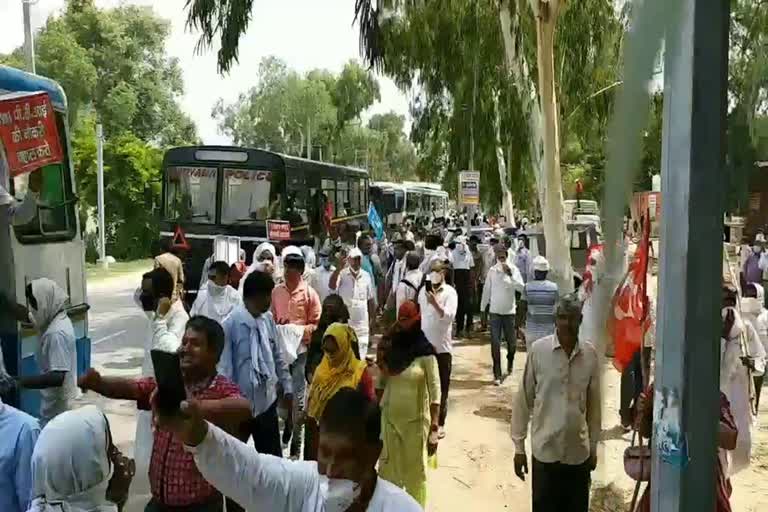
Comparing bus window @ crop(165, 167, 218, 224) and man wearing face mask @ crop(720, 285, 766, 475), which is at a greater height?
bus window @ crop(165, 167, 218, 224)

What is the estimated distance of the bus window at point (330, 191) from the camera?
66.3 feet

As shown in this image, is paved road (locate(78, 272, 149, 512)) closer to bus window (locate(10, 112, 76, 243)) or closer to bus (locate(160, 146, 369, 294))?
bus (locate(160, 146, 369, 294))

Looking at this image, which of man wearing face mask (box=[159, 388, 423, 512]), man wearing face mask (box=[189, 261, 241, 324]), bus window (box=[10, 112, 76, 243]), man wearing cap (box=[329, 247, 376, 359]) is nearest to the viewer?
man wearing face mask (box=[159, 388, 423, 512])

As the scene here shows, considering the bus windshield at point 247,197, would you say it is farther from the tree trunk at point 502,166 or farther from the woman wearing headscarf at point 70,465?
the woman wearing headscarf at point 70,465

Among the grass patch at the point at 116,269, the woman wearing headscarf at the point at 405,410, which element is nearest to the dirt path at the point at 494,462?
the woman wearing headscarf at the point at 405,410

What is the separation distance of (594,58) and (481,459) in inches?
325

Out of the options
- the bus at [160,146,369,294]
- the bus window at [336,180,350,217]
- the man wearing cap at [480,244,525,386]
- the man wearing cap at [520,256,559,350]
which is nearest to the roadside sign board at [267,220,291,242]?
the bus at [160,146,369,294]

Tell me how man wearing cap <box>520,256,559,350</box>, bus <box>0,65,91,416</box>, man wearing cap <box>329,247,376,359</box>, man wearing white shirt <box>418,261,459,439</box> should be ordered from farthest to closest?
man wearing cap <box>520,256,559,350</box>
man wearing cap <box>329,247,376,359</box>
man wearing white shirt <box>418,261,459,439</box>
bus <box>0,65,91,416</box>

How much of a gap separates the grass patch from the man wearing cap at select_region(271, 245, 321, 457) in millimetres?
18939

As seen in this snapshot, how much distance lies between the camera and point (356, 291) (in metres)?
8.98

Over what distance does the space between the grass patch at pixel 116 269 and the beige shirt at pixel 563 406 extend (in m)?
22.1

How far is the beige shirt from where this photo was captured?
451 cm

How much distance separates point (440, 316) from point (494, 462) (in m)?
1.38

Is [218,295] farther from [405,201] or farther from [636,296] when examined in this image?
[405,201]
